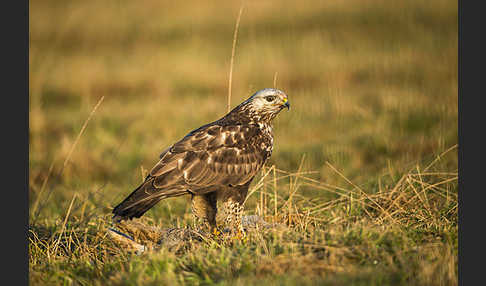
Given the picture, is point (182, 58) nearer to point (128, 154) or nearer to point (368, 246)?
point (128, 154)

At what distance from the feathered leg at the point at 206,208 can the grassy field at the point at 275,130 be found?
66cm

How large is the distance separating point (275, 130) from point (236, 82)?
479 cm

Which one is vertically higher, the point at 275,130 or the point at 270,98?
the point at 270,98

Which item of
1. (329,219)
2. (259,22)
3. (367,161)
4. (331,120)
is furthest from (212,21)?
(329,219)

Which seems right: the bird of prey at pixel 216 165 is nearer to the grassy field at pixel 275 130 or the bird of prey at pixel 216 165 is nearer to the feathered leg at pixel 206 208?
the feathered leg at pixel 206 208

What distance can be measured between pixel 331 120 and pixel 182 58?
A: 25.8 ft

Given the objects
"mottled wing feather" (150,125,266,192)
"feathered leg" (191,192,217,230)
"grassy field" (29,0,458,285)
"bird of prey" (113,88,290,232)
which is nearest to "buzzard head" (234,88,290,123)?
"bird of prey" (113,88,290,232)

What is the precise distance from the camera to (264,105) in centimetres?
→ 572

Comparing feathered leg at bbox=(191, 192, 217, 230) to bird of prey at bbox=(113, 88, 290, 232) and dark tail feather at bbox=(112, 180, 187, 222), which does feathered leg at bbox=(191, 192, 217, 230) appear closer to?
bird of prey at bbox=(113, 88, 290, 232)

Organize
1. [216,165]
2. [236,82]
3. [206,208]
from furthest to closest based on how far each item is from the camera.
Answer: [236,82] → [206,208] → [216,165]

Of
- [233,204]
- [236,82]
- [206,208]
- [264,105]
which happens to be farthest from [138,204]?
[236,82]

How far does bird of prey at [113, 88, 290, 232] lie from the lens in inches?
203

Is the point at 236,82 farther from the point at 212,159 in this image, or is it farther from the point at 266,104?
the point at 212,159

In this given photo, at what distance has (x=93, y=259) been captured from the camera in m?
4.95
